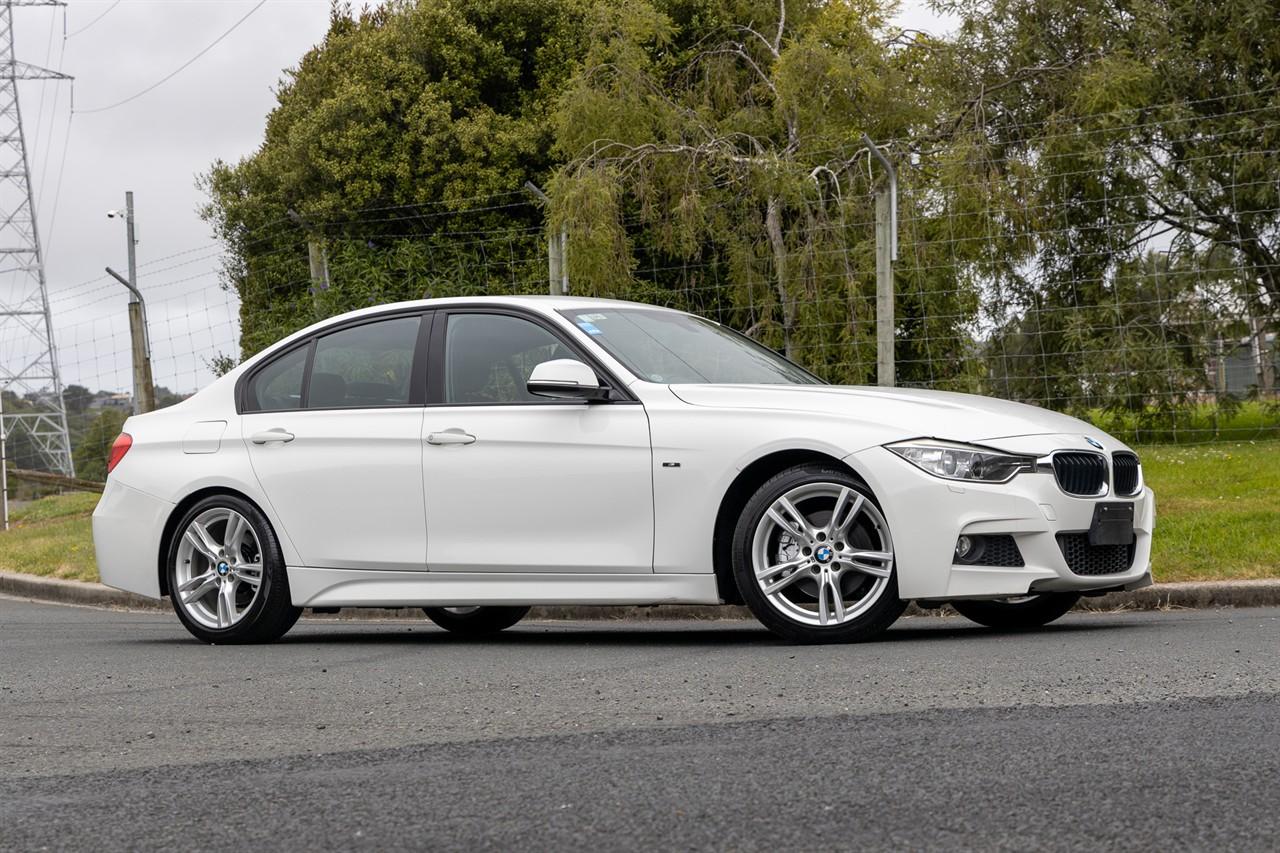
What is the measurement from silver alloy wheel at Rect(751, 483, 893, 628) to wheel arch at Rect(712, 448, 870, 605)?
195 mm

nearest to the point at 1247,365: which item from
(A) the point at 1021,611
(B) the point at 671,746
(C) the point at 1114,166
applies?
(C) the point at 1114,166

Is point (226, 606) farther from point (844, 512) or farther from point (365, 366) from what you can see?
point (844, 512)

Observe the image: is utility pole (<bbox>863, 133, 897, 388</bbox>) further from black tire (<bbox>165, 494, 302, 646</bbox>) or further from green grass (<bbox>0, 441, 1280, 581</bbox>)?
black tire (<bbox>165, 494, 302, 646</bbox>)

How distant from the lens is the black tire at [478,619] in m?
8.64

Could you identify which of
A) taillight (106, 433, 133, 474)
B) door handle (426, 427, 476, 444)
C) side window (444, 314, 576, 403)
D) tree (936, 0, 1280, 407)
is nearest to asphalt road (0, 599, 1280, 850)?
door handle (426, 427, 476, 444)

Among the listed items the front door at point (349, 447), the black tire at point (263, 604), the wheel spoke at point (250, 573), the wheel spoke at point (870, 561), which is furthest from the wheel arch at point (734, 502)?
the wheel spoke at point (250, 573)

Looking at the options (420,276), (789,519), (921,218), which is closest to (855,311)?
(921,218)

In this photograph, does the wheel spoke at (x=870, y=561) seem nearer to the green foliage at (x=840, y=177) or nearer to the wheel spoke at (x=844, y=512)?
the wheel spoke at (x=844, y=512)

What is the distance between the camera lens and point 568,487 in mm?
7066

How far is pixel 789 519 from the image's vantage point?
6582mm

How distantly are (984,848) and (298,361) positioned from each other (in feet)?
18.4

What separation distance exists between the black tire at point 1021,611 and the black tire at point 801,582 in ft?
3.40

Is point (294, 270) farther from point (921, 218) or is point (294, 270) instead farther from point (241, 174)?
point (921, 218)

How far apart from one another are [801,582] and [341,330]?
2.88 m
